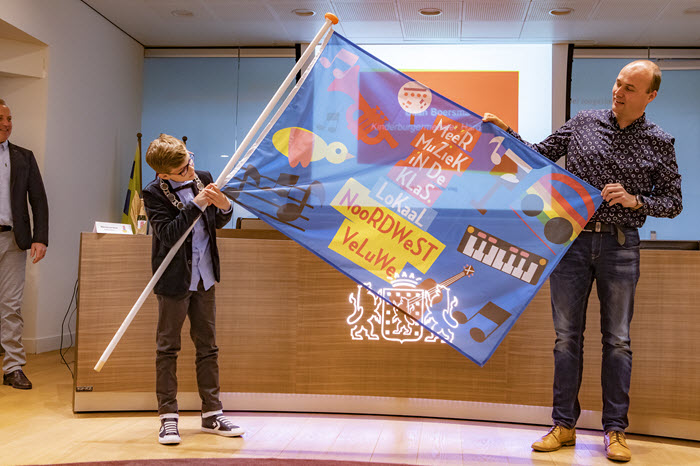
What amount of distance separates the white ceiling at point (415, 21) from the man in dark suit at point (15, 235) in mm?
2611

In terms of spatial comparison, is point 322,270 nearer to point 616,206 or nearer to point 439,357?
point 439,357

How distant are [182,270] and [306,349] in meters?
0.85

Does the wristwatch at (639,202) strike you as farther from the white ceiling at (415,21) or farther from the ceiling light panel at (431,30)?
the ceiling light panel at (431,30)

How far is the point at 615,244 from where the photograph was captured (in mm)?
2590

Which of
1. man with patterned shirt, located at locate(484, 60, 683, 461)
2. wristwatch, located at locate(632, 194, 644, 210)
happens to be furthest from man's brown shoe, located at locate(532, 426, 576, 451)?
wristwatch, located at locate(632, 194, 644, 210)

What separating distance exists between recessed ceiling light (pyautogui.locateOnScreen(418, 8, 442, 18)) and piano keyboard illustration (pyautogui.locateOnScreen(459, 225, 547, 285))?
4123mm

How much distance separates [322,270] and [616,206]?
4.68 ft

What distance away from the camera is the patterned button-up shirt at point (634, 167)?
259 cm

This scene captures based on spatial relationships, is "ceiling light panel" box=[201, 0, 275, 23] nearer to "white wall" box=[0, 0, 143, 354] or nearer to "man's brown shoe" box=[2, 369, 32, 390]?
"white wall" box=[0, 0, 143, 354]

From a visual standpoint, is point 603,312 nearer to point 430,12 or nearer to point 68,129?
point 430,12

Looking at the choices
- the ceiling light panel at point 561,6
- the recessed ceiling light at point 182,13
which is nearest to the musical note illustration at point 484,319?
the ceiling light panel at point 561,6

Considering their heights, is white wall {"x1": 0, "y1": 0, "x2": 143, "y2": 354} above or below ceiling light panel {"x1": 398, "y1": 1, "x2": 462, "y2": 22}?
Answer: below

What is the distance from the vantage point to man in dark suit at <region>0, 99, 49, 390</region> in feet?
12.8

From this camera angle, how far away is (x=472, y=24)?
20.9 ft
